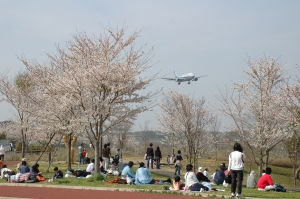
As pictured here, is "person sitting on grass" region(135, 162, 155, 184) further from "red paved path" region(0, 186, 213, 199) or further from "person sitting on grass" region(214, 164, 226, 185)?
"person sitting on grass" region(214, 164, 226, 185)

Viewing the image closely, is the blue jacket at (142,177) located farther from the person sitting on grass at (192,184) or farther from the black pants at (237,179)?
the black pants at (237,179)

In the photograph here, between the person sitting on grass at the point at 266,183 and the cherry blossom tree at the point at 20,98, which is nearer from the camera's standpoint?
the person sitting on grass at the point at 266,183

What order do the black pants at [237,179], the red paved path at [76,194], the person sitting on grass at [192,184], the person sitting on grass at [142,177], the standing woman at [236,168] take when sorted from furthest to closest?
the person sitting on grass at [142,177]
the person sitting on grass at [192,184]
the red paved path at [76,194]
the standing woman at [236,168]
the black pants at [237,179]

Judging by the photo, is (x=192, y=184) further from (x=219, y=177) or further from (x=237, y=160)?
(x=219, y=177)

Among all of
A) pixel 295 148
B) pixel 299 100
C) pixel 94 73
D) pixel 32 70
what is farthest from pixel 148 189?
pixel 295 148

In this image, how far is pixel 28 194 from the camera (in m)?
14.0

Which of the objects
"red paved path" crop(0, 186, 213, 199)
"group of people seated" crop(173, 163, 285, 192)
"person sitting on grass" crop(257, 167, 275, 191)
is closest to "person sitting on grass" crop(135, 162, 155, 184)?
"group of people seated" crop(173, 163, 285, 192)

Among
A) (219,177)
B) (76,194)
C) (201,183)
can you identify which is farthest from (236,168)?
(219,177)

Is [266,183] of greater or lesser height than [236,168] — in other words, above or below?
below

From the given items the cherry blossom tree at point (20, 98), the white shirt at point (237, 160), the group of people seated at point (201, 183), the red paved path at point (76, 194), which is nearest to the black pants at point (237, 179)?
the white shirt at point (237, 160)

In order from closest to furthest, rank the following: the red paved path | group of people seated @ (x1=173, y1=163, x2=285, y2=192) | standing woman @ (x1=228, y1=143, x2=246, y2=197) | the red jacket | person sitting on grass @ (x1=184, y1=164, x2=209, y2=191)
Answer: standing woman @ (x1=228, y1=143, x2=246, y2=197), the red paved path, person sitting on grass @ (x1=184, y1=164, x2=209, y2=191), group of people seated @ (x1=173, y1=163, x2=285, y2=192), the red jacket

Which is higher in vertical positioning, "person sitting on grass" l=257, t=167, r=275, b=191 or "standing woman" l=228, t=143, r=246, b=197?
"standing woman" l=228, t=143, r=246, b=197

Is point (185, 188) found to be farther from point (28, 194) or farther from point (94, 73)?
point (94, 73)

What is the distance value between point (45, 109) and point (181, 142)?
15326 mm
